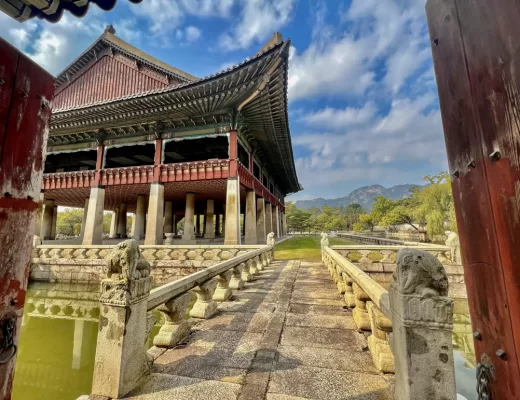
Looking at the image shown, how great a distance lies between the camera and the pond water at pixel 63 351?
3.49 m

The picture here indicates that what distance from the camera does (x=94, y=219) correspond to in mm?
14797

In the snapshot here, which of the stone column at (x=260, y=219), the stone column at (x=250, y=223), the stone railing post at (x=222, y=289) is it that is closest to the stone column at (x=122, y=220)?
the stone column at (x=260, y=219)

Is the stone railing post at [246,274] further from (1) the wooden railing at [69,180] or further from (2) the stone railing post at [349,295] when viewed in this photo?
(1) the wooden railing at [69,180]

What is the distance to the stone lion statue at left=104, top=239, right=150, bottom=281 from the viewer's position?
218cm

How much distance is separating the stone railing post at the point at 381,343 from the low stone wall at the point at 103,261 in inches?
309

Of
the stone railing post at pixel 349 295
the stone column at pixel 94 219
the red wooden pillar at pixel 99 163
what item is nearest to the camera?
the stone railing post at pixel 349 295

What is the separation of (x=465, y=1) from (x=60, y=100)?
23.6m

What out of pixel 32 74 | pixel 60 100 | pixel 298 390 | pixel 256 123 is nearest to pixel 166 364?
pixel 298 390

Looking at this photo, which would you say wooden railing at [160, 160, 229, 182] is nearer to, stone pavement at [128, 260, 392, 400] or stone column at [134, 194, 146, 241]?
stone column at [134, 194, 146, 241]

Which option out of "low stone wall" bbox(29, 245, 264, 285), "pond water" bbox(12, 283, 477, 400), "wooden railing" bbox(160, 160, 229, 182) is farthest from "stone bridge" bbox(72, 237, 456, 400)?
"wooden railing" bbox(160, 160, 229, 182)

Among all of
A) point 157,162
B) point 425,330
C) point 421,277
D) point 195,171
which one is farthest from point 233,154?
point 425,330

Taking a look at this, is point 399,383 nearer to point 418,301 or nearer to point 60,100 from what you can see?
A: point 418,301

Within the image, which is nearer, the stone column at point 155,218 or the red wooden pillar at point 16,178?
the red wooden pillar at point 16,178

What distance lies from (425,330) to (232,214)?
38.1ft
